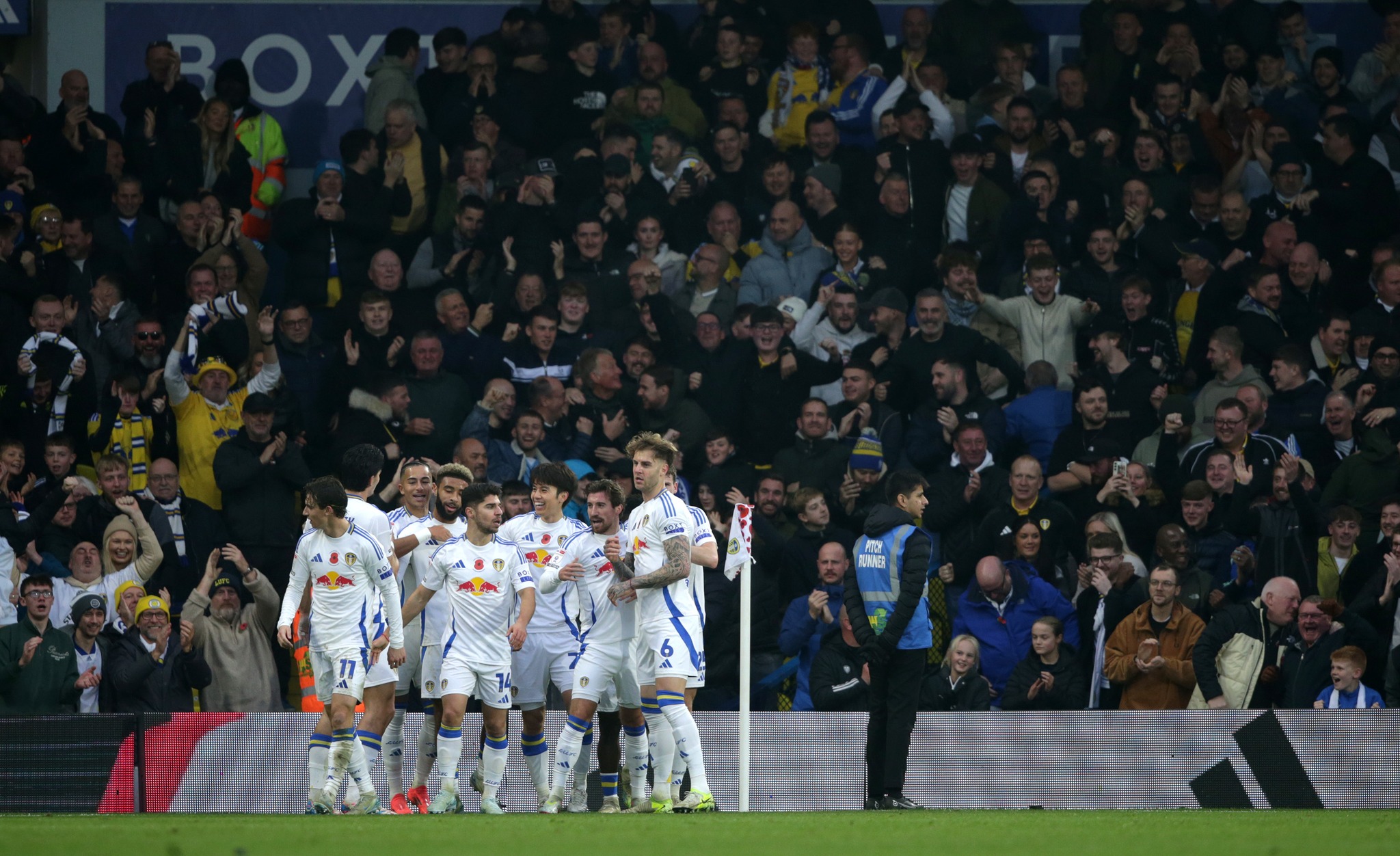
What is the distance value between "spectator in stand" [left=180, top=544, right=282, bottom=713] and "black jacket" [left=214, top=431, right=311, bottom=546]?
97cm

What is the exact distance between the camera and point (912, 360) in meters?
15.2

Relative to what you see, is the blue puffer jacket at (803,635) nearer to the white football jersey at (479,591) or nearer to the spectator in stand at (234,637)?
the white football jersey at (479,591)

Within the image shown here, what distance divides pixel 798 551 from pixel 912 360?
2383 mm

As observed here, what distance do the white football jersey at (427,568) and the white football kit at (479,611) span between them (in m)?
0.25

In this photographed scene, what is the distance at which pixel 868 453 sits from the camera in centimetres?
1453

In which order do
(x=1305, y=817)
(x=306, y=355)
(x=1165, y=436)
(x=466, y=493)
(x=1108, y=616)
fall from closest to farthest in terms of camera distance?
(x=1305, y=817)
(x=466, y=493)
(x=1108, y=616)
(x=1165, y=436)
(x=306, y=355)

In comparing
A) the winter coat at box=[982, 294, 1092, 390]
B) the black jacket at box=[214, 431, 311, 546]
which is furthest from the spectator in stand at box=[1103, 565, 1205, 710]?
the black jacket at box=[214, 431, 311, 546]

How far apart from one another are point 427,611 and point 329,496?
1618 millimetres

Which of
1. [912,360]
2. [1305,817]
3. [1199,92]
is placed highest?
[1199,92]

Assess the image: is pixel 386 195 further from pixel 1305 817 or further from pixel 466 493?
pixel 1305 817

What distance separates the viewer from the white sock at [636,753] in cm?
1122

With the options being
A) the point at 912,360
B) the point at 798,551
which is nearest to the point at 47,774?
the point at 798,551

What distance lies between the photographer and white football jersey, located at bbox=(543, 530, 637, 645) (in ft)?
36.1

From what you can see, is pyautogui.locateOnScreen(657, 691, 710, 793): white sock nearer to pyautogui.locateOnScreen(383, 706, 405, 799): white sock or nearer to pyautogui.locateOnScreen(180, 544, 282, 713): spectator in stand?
pyautogui.locateOnScreen(383, 706, 405, 799): white sock
